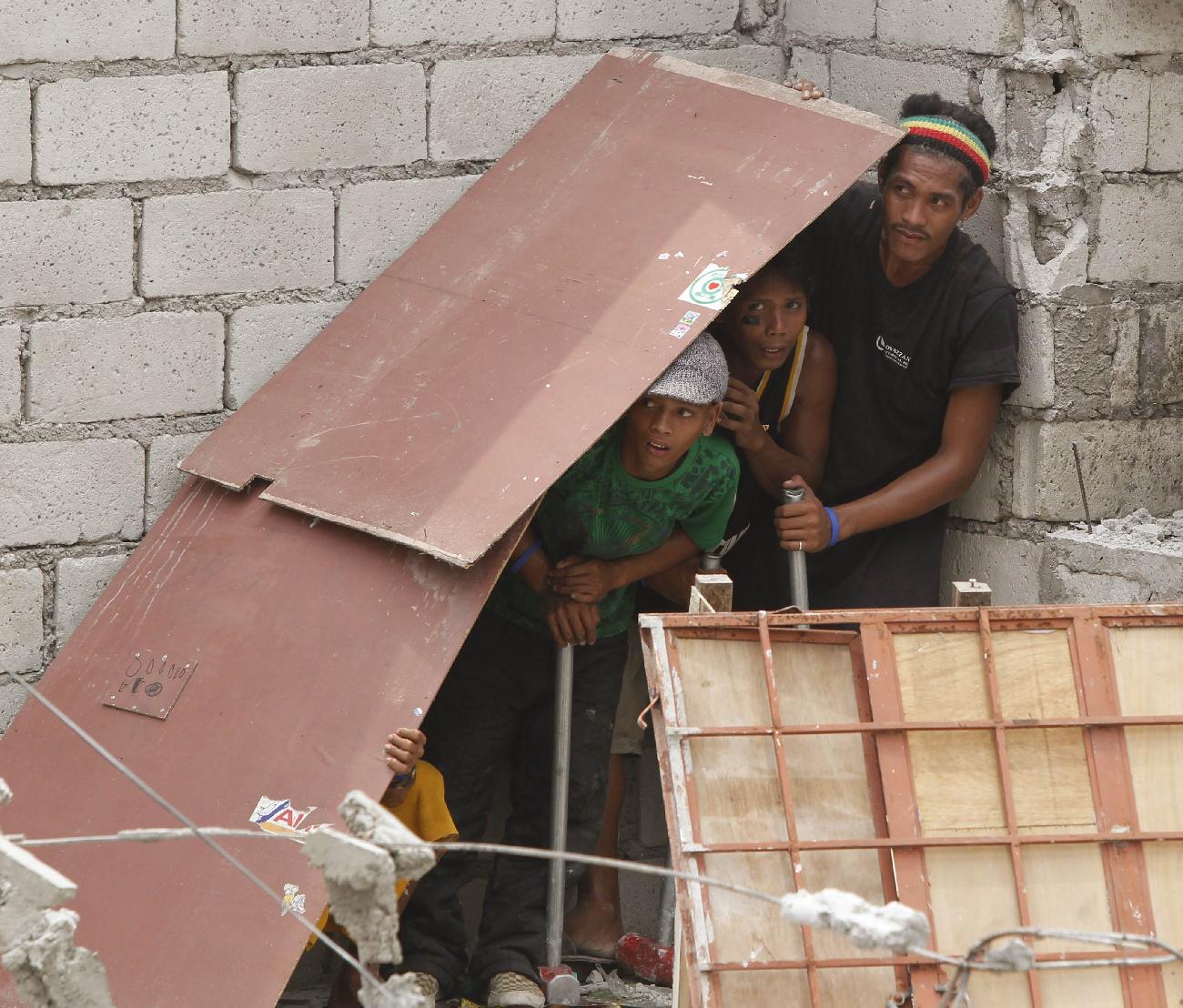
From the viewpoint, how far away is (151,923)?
3.20 metres

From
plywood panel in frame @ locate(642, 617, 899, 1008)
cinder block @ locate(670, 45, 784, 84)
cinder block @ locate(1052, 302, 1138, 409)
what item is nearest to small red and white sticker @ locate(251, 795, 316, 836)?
plywood panel in frame @ locate(642, 617, 899, 1008)

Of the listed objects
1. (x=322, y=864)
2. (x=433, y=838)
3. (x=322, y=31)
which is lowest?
(x=433, y=838)

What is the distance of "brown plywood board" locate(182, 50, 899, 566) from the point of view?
339 cm

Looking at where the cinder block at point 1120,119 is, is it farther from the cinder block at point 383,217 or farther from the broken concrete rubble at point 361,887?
the broken concrete rubble at point 361,887

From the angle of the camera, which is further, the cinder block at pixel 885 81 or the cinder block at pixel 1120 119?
the cinder block at pixel 885 81

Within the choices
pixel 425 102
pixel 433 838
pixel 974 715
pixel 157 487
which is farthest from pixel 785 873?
pixel 425 102

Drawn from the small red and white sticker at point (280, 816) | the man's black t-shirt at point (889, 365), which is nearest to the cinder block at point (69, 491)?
the small red and white sticker at point (280, 816)

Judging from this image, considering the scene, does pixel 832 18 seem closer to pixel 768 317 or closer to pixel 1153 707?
pixel 768 317

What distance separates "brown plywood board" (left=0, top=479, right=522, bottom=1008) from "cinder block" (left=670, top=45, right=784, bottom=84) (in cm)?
166

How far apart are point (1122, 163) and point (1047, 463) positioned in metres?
0.73

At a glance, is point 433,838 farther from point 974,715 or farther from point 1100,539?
point 1100,539

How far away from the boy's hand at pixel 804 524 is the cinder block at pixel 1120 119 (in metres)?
1.06

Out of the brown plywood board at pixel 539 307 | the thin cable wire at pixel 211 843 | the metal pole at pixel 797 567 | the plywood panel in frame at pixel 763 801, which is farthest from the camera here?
the metal pole at pixel 797 567

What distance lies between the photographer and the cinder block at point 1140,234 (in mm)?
4016
